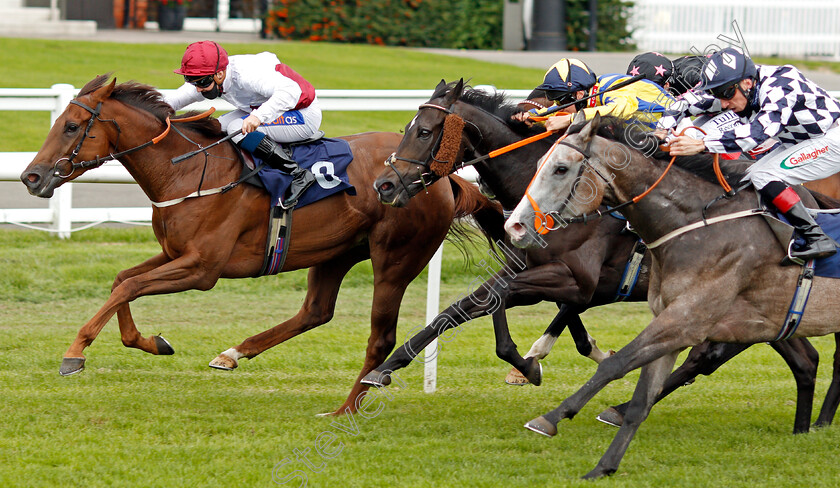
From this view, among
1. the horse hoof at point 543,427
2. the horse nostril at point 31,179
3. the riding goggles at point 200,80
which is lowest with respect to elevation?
the horse hoof at point 543,427

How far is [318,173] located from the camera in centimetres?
583

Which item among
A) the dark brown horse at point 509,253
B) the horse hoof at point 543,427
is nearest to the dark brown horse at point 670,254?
the horse hoof at point 543,427

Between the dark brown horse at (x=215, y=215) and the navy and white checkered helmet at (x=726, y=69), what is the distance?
1641 mm

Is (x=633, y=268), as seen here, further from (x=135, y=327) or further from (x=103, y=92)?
(x=103, y=92)

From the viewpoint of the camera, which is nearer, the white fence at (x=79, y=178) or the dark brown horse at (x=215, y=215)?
the dark brown horse at (x=215, y=215)

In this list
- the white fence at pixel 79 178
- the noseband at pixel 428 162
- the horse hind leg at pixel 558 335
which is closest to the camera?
the noseband at pixel 428 162

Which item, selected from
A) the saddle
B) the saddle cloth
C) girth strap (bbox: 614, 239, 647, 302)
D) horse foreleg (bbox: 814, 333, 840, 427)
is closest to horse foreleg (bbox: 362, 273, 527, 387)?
girth strap (bbox: 614, 239, 647, 302)

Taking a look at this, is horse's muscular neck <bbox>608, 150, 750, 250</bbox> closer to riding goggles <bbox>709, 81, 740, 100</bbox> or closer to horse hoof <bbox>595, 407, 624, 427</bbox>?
riding goggles <bbox>709, 81, 740, 100</bbox>

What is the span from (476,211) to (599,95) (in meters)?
1.00

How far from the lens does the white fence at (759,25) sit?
19422mm

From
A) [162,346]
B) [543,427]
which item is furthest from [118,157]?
[543,427]

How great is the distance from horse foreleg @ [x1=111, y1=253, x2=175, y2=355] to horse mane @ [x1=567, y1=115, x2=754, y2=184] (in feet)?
8.06

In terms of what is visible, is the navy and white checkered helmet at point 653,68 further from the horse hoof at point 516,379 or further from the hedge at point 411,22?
the hedge at point 411,22

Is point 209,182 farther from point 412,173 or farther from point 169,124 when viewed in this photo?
point 412,173
